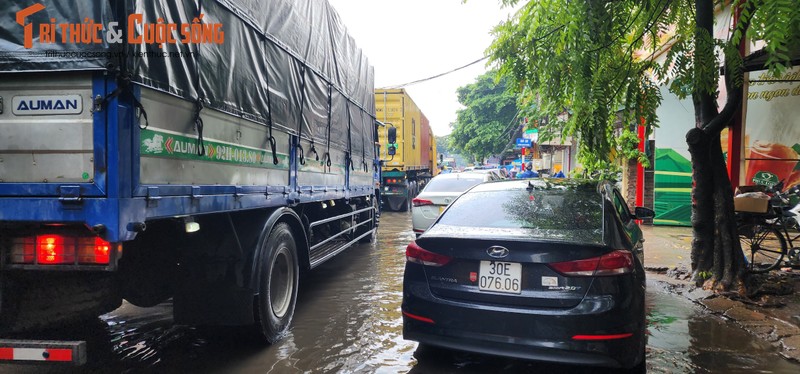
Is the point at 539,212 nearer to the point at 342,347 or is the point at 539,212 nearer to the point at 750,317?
the point at 342,347

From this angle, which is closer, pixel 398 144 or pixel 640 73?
pixel 640 73

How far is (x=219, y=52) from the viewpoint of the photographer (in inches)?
131

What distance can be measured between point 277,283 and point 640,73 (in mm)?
4758

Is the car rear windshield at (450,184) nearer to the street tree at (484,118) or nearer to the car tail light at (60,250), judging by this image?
the car tail light at (60,250)

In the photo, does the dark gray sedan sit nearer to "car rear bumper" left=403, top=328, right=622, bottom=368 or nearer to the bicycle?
"car rear bumper" left=403, top=328, right=622, bottom=368

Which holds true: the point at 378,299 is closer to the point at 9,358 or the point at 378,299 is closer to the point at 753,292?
the point at 9,358

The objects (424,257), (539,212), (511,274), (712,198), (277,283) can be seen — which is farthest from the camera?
(712,198)

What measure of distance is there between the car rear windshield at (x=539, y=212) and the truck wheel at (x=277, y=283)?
4.63 feet

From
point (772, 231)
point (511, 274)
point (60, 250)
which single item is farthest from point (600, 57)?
point (60, 250)

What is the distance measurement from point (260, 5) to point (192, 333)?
2.91m

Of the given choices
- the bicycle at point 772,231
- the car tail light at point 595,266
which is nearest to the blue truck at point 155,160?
the car tail light at point 595,266

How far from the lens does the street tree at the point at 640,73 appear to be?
15.9 feet

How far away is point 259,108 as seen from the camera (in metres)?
3.87

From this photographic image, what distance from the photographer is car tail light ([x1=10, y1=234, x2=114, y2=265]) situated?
8.07 ft
